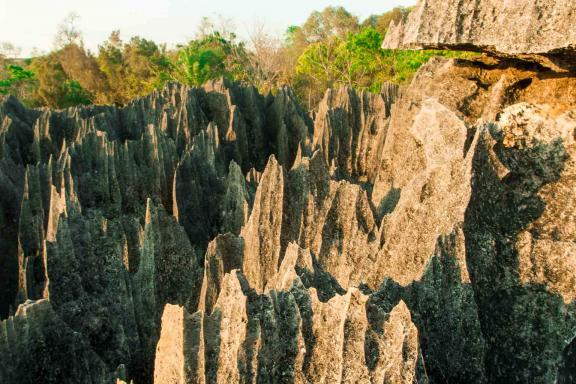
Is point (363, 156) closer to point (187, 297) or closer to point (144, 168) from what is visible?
point (144, 168)

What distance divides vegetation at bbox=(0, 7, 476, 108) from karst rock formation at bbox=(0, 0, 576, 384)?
19.1 meters

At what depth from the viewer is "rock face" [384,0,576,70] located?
164 inches

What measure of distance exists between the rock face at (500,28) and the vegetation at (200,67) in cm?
1937

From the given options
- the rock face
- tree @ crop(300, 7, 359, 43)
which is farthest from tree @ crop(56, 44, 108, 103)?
the rock face

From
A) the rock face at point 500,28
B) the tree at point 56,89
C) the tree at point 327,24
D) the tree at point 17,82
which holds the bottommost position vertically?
the rock face at point 500,28

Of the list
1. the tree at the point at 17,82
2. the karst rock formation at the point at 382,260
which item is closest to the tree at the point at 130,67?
the tree at the point at 17,82

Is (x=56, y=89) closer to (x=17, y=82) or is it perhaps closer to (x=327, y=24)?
(x=17, y=82)

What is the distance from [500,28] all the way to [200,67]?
1081 inches

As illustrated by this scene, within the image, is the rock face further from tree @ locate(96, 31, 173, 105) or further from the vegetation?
Answer: tree @ locate(96, 31, 173, 105)

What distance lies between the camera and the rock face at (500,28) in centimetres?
416

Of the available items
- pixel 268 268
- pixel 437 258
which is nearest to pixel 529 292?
pixel 437 258

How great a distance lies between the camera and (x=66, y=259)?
16.5 ft

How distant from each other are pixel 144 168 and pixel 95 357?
5.19 metres

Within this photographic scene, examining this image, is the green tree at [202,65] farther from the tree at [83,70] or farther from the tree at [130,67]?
the tree at [83,70]
